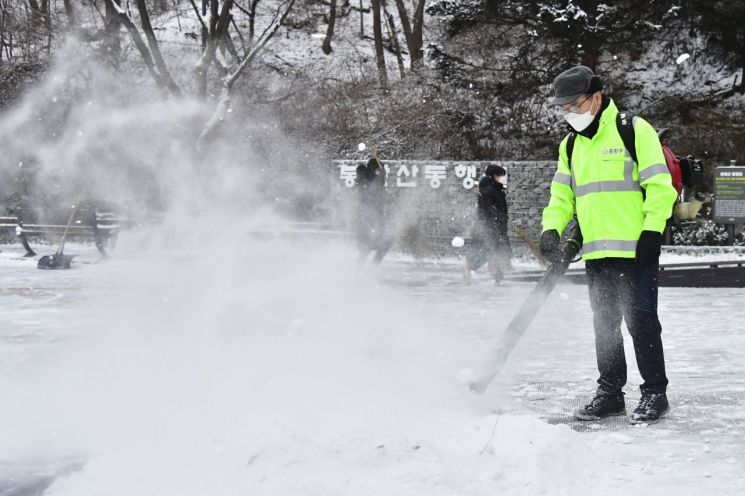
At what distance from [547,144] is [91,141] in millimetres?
11461

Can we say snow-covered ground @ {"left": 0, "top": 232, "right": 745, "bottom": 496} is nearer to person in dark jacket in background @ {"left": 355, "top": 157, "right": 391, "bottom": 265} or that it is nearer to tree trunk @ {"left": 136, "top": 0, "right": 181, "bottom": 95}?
person in dark jacket in background @ {"left": 355, "top": 157, "right": 391, "bottom": 265}

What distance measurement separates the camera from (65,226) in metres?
18.2

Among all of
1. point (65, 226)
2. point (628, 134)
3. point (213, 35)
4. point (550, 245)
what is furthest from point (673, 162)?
point (213, 35)

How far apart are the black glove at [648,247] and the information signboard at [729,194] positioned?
41.2 feet

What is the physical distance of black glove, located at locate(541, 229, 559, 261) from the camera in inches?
185

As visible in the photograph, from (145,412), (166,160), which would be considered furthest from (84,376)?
(166,160)

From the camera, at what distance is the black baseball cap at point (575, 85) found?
456 centimetres

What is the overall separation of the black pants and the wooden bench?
13.2 m

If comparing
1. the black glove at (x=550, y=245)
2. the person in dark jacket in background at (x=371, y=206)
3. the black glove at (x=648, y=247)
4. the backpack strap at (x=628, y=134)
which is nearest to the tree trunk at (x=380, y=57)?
the person in dark jacket in background at (x=371, y=206)

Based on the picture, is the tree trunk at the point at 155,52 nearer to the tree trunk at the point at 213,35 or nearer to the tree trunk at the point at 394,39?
the tree trunk at the point at 213,35

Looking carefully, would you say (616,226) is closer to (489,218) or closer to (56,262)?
(489,218)

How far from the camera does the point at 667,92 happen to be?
70.8 ft

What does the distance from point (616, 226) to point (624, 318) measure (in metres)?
0.52

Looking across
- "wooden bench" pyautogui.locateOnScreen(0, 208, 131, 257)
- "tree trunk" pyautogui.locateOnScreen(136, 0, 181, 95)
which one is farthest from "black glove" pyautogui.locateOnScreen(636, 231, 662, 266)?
"tree trunk" pyautogui.locateOnScreen(136, 0, 181, 95)
